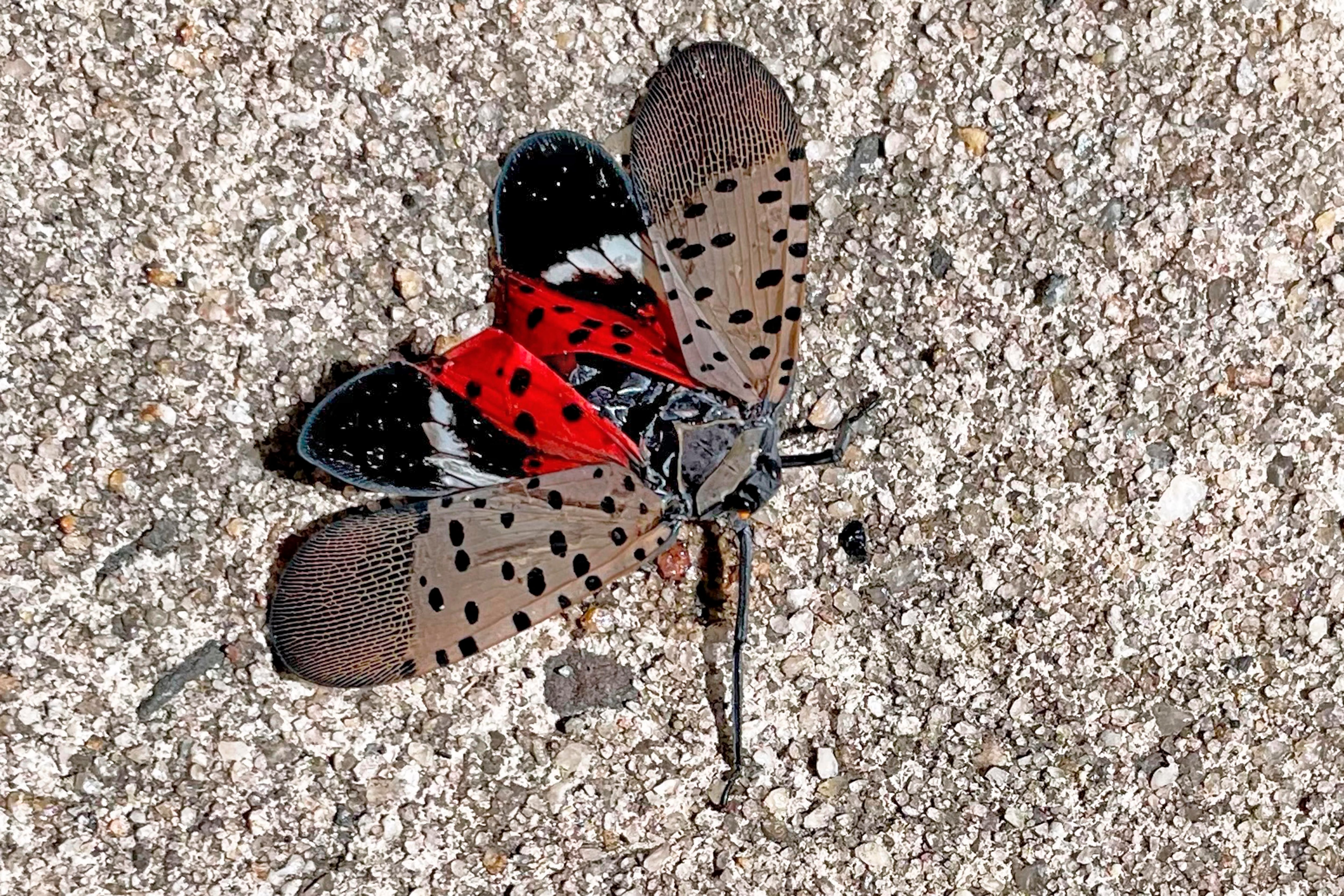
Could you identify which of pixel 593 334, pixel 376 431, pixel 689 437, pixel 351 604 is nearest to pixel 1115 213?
pixel 689 437

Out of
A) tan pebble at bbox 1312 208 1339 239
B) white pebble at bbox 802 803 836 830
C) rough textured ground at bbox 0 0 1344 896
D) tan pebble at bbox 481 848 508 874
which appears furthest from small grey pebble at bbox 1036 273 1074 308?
tan pebble at bbox 481 848 508 874

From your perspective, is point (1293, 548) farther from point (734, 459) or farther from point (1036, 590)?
point (734, 459)

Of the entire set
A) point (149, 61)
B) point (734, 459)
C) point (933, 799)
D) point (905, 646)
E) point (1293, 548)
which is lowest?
point (933, 799)

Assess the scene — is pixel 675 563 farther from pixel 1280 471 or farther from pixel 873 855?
pixel 1280 471

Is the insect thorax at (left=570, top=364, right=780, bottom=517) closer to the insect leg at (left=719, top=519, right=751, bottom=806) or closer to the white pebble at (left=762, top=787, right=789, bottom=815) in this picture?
the insect leg at (left=719, top=519, right=751, bottom=806)

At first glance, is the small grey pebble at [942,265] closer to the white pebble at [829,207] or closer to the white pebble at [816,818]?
the white pebble at [829,207]

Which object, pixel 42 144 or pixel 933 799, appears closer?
pixel 42 144

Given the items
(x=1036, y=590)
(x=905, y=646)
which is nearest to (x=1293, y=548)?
(x=1036, y=590)
